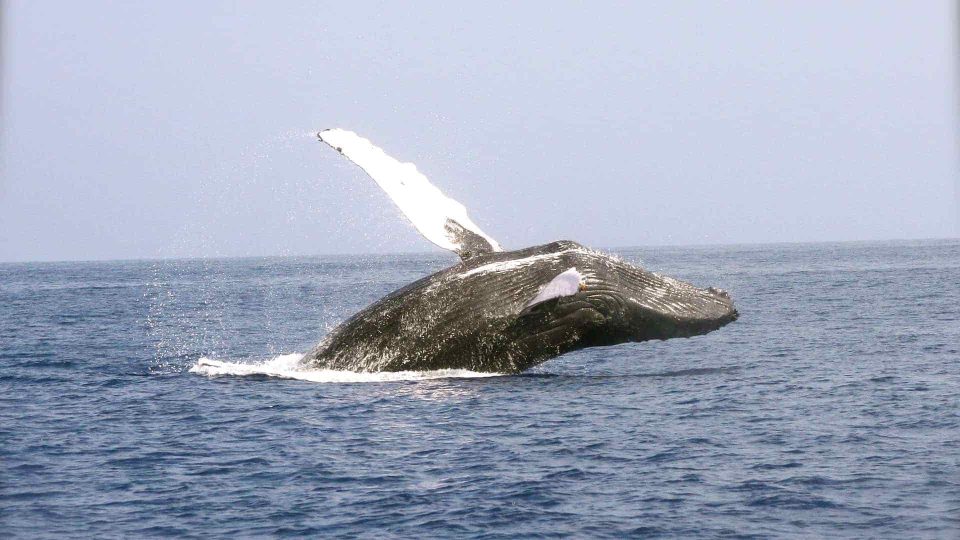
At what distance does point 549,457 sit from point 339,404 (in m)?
3.26

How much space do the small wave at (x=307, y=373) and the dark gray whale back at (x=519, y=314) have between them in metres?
0.10

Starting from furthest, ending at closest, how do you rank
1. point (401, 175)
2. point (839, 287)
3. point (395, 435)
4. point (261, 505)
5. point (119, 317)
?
point (839, 287), point (119, 317), point (401, 175), point (395, 435), point (261, 505)

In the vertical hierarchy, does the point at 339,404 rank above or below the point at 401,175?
below

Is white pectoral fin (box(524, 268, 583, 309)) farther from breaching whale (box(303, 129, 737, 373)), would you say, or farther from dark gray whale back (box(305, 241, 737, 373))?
dark gray whale back (box(305, 241, 737, 373))

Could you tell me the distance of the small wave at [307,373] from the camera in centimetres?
1323

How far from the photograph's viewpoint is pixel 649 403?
1244 centimetres

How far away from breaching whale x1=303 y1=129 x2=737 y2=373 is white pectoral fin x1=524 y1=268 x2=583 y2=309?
0.02m

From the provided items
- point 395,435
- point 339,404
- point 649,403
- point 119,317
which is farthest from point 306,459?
point 119,317

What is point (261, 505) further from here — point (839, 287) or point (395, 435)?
point (839, 287)

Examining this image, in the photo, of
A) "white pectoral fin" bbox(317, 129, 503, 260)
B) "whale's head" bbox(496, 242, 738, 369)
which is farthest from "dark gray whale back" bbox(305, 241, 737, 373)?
"white pectoral fin" bbox(317, 129, 503, 260)

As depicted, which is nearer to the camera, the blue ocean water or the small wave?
the blue ocean water

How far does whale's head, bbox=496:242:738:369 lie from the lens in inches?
482

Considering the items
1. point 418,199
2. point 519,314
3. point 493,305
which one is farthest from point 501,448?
point 418,199

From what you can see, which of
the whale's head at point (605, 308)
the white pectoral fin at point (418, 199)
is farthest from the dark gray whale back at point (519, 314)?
the white pectoral fin at point (418, 199)
